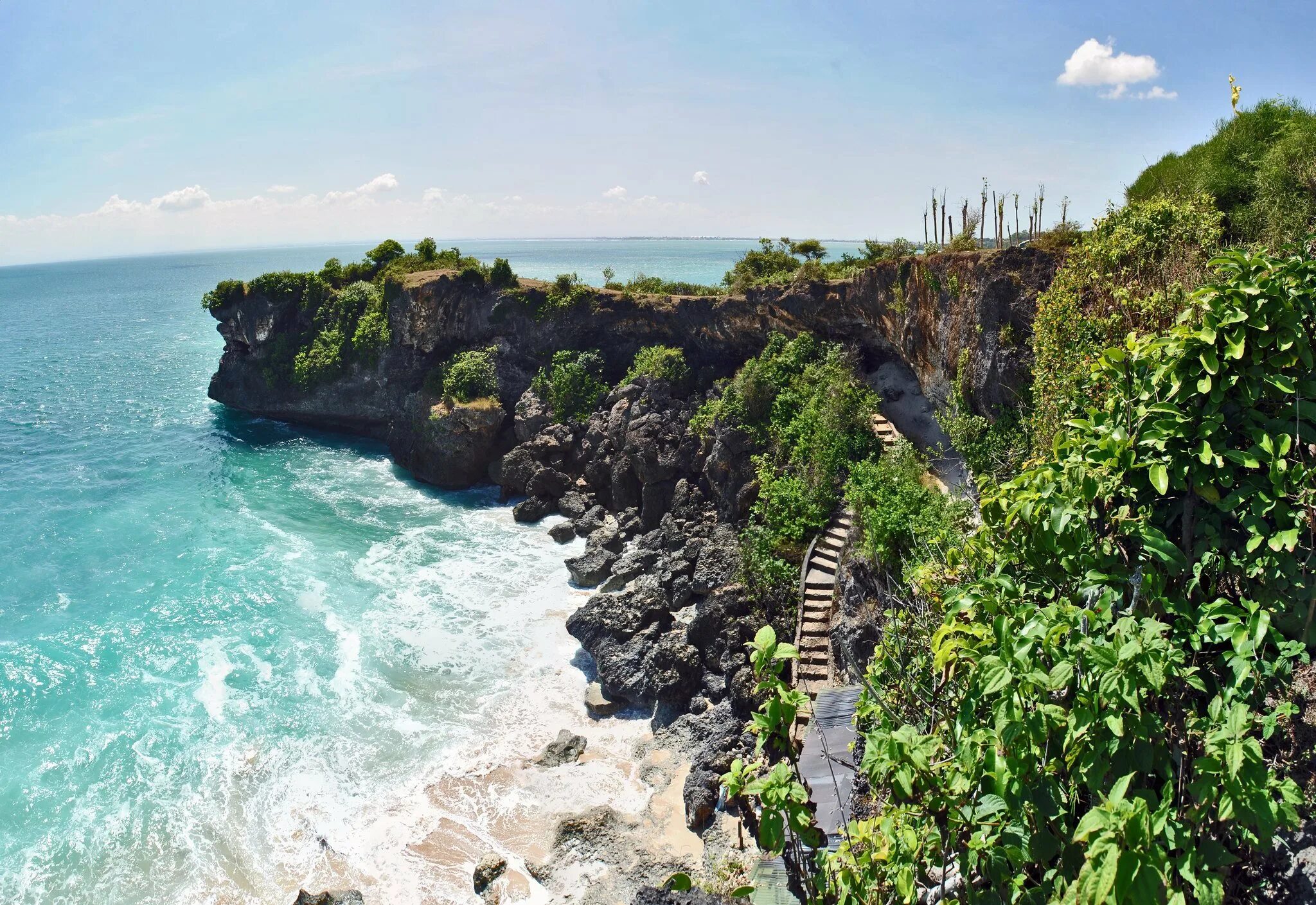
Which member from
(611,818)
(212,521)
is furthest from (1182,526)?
(212,521)

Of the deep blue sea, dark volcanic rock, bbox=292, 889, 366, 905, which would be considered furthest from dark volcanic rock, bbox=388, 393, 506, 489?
dark volcanic rock, bbox=292, 889, 366, 905

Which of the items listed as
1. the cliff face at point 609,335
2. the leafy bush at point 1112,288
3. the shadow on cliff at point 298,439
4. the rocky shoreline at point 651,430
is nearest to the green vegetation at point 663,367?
the rocky shoreline at point 651,430

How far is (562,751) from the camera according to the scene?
674 inches

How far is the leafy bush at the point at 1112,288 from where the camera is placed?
11562 millimetres

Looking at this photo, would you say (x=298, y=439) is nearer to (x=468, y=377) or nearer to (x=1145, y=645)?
(x=468, y=377)

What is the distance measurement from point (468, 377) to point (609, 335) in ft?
23.2

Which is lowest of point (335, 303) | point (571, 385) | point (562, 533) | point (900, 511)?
point (562, 533)

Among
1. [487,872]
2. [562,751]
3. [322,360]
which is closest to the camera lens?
[487,872]

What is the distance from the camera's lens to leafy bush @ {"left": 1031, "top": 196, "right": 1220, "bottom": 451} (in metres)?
11.6

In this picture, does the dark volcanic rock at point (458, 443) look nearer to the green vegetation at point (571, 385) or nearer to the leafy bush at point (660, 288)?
the green vegetation at point (571, 385)

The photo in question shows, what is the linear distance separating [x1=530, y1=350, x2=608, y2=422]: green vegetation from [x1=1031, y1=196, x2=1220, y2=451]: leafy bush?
2150 cm

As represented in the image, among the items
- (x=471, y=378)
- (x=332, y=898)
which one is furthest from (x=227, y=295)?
(x=332, y=898)

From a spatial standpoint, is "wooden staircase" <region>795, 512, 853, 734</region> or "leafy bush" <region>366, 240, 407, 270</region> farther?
"leafy bush" <region>366, 240, 407, 270</region>

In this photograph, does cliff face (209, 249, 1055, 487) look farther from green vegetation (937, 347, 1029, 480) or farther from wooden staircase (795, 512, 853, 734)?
wooden staircase (795, 512, 853, 734)
